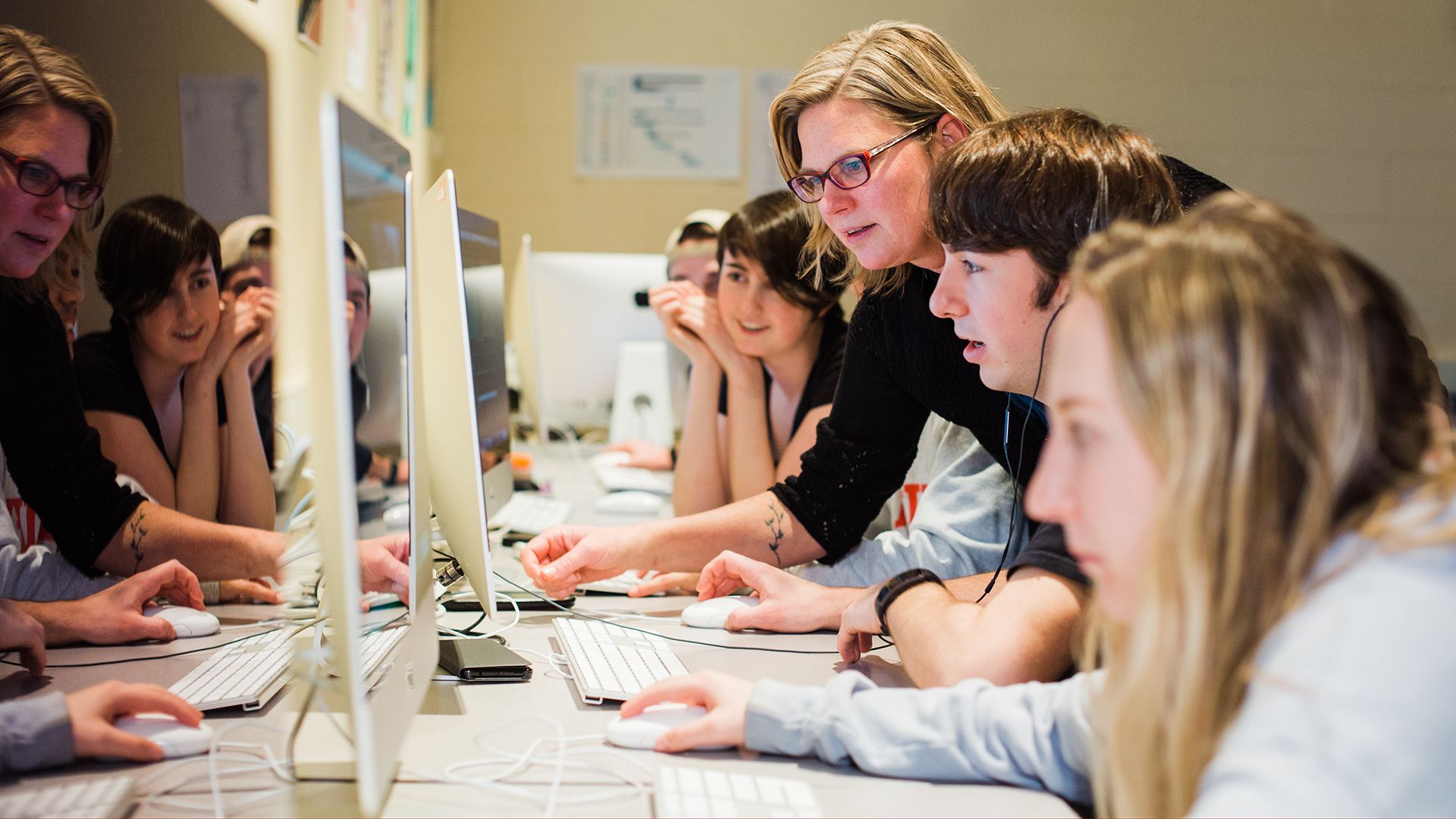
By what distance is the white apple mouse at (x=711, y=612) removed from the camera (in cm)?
124

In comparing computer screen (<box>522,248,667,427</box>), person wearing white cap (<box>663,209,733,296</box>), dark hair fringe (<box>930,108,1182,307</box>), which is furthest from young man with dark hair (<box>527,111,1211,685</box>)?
computer screen (<box>522,248,667,427</box>)

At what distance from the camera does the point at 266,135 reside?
1757 millimetres

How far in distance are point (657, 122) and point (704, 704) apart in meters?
3.04

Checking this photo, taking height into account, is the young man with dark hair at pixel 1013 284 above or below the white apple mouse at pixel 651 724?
above

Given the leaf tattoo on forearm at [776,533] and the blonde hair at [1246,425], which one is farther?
the leaf tattoo on forearm at [776,533]

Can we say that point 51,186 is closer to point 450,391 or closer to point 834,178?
point 450,391

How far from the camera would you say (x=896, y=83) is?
4.37 feet

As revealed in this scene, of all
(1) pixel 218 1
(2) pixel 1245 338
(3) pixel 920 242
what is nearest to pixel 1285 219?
(2) pixel 1245 338

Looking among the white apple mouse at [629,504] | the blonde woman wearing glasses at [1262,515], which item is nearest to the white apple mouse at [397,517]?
the blonde woman wearing glasses at [1262,515]

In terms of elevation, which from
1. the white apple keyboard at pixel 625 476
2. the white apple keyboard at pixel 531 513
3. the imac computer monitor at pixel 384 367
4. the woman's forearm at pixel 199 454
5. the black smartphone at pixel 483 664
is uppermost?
the imac computer monitor at pixel 384 367

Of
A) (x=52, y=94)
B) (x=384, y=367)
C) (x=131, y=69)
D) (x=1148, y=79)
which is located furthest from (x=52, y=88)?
(x=1148, y=79)

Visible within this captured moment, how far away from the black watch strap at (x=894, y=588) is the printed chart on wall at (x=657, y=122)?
282cm

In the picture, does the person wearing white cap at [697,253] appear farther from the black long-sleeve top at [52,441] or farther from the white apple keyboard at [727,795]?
the white apple keyboard at [727,795]

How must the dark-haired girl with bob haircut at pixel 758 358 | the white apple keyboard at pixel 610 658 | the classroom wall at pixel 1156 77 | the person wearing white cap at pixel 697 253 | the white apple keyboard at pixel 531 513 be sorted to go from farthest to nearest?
the classroom wall at pixel 1156 77 → the person wearing white cap at pixel 697 253 → the dark-haired girl with bob haircut at pixel 758 358 → the white apple keyboard at pixel 531 513 → the white apple keyboard at pixel 610 658
